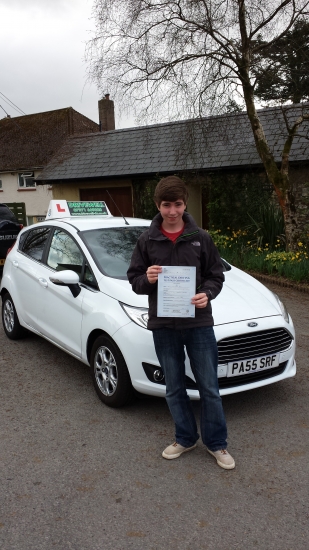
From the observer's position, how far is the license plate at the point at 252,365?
12.4 ft

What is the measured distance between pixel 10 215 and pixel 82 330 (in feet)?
26.4


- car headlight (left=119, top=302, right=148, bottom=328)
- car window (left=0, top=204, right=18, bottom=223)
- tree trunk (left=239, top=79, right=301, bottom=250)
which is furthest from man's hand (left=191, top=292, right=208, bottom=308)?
car window (left=0, top=204, right=18, bottom=223)

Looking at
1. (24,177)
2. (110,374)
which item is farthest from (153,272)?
(24,177)

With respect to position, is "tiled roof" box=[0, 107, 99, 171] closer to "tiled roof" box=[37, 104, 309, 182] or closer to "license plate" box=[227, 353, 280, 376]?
"tiled roof" box=[37, 104, 309, 182]

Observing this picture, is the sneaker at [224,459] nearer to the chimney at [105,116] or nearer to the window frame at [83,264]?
the window frame at [83,264]

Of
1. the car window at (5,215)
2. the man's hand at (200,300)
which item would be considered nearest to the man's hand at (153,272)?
the man's hand at (200,300)

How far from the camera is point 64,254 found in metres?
5.10

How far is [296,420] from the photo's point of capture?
3949 mm

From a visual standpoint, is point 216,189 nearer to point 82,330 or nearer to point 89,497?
point 82,330

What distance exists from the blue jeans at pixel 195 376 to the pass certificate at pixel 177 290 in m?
0.18

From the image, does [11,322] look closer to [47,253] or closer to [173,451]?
[47,253]

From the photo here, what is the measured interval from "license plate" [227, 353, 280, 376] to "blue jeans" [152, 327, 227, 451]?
0.54m

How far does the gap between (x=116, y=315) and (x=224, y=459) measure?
1.38m

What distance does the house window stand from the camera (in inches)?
1148
